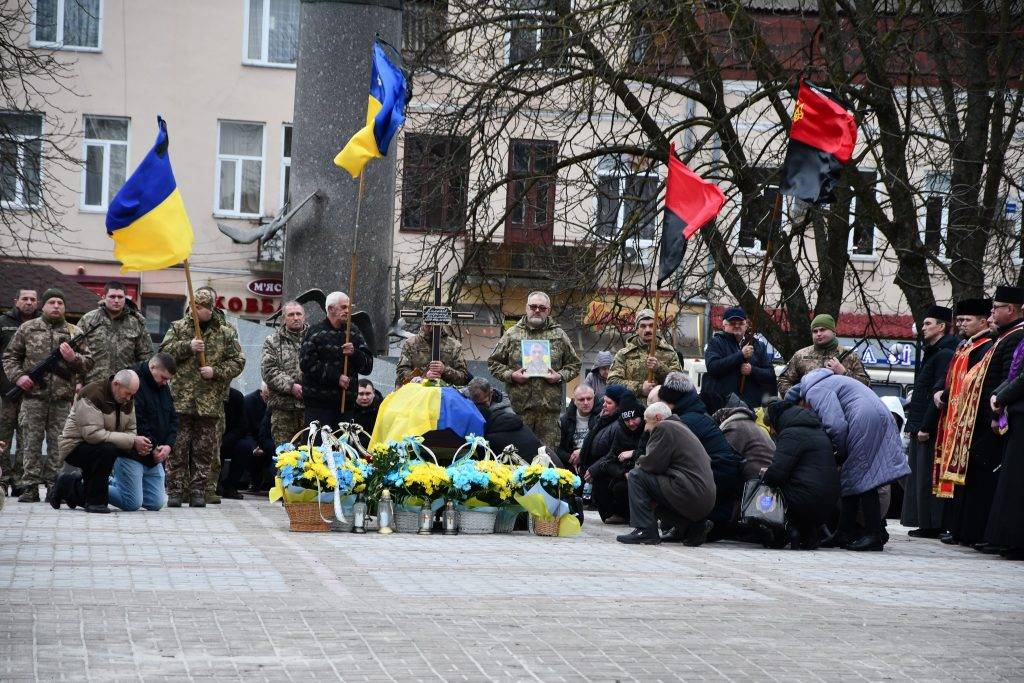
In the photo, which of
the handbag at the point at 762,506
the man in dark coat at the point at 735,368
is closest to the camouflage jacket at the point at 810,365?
the man in dark coat at the point at 735,368

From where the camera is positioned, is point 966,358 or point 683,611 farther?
point 966,358

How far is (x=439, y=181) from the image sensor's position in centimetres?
1941

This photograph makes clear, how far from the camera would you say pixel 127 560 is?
34.7 feet

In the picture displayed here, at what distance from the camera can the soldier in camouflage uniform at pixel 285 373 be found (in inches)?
623

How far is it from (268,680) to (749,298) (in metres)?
13.7

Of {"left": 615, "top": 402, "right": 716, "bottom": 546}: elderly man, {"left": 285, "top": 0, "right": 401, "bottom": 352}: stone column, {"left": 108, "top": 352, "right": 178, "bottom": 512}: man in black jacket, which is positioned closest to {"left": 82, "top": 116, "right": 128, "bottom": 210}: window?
{"left": 285, "top": 0, "right": 401, "bottom": 352}: stone column

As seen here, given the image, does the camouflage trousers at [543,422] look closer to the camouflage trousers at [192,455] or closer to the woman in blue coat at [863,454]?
the camouflage trousers at [192,455]

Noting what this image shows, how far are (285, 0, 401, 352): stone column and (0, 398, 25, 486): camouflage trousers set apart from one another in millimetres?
3257

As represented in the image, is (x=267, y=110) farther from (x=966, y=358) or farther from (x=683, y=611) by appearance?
(x=683, y=611)

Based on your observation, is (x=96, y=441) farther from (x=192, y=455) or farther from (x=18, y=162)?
(x=18, y=162)

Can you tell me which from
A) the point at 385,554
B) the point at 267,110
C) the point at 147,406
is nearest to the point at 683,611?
the point at 385,554

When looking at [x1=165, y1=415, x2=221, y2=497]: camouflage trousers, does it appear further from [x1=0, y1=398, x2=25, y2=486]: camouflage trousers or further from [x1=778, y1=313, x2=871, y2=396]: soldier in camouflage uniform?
[x1=778, y1=313, x2=871, y2=396]: soldier in camouflage uniform

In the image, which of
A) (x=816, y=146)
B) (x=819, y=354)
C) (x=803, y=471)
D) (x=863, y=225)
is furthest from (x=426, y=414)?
(x=863, y=225)

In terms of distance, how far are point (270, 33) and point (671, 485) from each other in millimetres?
25039
